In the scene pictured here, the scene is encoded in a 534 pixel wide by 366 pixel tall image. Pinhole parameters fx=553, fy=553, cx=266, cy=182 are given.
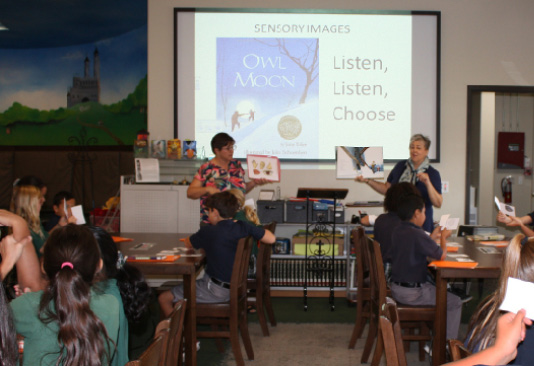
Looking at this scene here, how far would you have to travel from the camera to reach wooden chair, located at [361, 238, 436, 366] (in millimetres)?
3484

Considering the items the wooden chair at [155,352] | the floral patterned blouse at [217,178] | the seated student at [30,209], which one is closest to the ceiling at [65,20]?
the floral patterned blouse at [217,178]

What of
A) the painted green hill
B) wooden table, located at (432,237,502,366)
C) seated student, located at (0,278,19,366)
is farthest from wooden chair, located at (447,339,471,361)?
the painted green hill

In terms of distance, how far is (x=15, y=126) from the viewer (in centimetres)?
1177

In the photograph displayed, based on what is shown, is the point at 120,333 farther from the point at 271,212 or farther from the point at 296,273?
the point at 296,273

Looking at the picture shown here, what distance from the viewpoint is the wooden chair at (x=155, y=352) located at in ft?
5.04

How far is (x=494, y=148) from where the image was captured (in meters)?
8.60

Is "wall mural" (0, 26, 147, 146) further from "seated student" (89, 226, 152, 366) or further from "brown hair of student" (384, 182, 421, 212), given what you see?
"seated student" (89, 226, 152, 366)

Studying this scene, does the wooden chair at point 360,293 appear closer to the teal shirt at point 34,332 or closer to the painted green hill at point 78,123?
the teal shirt at point 34,332

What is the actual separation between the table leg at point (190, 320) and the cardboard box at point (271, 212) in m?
2.21

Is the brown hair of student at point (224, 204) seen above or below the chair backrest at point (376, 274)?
above

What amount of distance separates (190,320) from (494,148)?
667cm

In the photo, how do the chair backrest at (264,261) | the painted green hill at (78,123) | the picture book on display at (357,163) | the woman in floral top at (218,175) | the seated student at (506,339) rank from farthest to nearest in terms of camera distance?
1. the painted green hill at (78,123)
2. the picture book on display at (357,163)
3. the woman in floral top at (218,175)
4. the chair backrest at (264,261)
5. the seated student at (506,339)

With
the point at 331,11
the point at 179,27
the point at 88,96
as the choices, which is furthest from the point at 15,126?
the point at 331,11

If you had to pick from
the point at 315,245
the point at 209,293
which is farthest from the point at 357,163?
the point at 209,293
